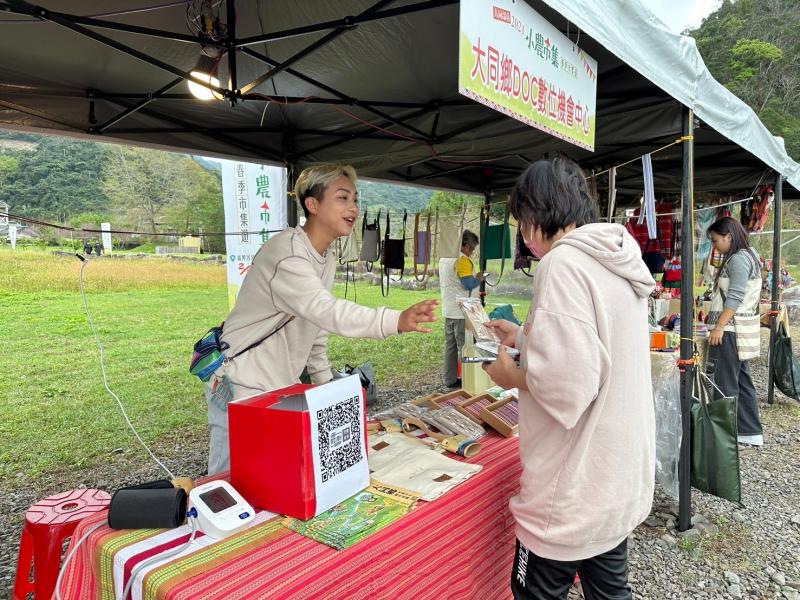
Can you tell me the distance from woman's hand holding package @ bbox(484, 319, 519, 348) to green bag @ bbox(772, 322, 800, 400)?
4754mm

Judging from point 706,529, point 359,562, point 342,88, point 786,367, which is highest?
point 342,88

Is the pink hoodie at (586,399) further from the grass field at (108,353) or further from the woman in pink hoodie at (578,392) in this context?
the grass field at (108,353)

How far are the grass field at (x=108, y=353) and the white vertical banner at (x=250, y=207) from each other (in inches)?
73.8

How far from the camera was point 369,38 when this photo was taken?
8.72ft

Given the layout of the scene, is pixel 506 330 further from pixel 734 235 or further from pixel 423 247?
pixel 423 247

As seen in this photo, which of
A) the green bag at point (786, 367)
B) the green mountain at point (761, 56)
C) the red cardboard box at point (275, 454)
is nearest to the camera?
the red cardboard box at point (275, 454)

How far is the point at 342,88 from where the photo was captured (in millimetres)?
3283

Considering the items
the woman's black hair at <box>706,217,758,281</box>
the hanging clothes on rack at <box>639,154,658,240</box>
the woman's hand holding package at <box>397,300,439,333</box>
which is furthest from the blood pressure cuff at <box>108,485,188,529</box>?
the woman's black hair at <box>706,217,758,281</box>

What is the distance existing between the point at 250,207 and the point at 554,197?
438cm

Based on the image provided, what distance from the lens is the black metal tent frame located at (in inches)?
89.8

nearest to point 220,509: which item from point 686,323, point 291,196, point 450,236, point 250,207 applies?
point 686,323

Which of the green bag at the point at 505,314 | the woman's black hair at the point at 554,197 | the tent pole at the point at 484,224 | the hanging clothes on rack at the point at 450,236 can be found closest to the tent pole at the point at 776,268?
the green bag at the point at 505,314

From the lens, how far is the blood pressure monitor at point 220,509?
1220 mm

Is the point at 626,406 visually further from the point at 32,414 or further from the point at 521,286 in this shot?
the point at 521,286
